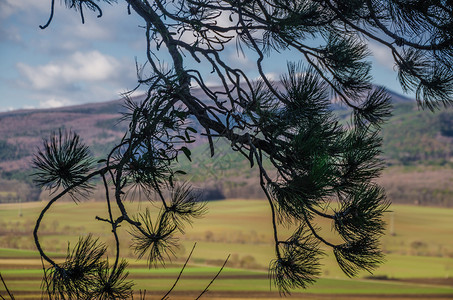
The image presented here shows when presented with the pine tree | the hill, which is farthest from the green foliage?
the hill

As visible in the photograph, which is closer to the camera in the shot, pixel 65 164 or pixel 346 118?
pixel 65 164

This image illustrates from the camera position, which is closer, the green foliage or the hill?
the green foliage

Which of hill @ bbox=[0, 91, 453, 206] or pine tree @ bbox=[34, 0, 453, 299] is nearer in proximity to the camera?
pine tree @ bbox=[34, 0, 453, 299]

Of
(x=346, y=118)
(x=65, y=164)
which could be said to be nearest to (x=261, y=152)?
(x=65, y=164)

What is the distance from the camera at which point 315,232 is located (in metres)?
1.09

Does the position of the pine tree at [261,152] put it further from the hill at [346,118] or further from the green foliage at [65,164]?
the hill at [346,118]

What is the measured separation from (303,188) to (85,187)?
560mm

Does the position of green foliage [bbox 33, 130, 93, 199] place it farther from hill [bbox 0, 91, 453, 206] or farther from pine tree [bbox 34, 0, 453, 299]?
hill [bbox 0, 91, 453, 206]

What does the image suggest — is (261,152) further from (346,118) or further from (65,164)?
(346,118)

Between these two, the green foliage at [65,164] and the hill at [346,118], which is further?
the hill at [346,118]

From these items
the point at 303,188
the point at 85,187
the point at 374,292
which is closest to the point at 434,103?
the point at 303,188

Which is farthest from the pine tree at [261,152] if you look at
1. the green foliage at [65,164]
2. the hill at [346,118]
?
the hill at [346,118]

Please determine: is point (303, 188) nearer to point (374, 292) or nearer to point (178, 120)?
point (178, 120)

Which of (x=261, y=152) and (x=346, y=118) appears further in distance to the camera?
(x=346, y=118)
